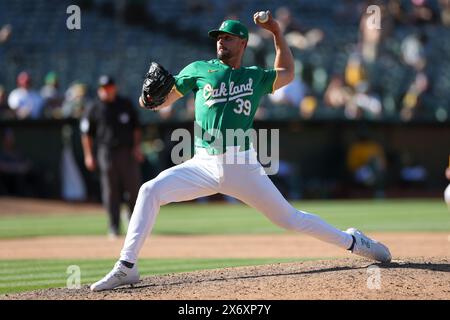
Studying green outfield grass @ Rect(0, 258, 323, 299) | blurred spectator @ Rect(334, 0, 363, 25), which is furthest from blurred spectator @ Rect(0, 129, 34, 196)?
blurred spectator @ Rect(334, 0, 363, 25)

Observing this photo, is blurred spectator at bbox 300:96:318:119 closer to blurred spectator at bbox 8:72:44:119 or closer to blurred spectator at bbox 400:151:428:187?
blurred spectator at bbox 400:151:428:187

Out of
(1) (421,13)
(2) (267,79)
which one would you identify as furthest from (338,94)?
(2) (267,79)

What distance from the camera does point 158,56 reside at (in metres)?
20.1

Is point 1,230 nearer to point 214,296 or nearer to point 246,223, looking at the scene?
point 246,223

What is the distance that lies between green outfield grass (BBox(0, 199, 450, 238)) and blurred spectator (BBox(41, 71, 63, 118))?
2551 millimetres

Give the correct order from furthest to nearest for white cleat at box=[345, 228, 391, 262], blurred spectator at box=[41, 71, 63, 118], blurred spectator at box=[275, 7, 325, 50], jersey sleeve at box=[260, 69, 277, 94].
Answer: blurred spectator at box=[275, 7, 325, 50] < blurred spectator at box=[41, 71, 63, 118] < white cleat at box=[345, 228, 391, 262] < jersey sleeve at box=[260, 69, 277, 94]

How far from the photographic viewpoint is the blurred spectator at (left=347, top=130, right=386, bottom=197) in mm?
19094

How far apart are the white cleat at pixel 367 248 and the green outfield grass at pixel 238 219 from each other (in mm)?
5197

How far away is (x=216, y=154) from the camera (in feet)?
21.7

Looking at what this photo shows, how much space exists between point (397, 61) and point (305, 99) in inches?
102

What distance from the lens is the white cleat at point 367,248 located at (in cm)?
712

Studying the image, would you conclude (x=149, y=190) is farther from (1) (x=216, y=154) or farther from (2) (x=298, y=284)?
(2) (x=298, y=284)
